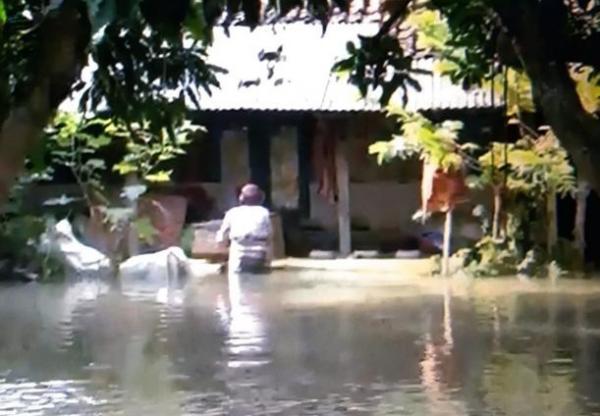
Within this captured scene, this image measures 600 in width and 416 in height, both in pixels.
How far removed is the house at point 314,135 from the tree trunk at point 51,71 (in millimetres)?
13858

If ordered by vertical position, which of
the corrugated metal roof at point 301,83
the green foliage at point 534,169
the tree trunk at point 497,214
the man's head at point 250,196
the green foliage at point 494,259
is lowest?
the green foliage at point 494,259

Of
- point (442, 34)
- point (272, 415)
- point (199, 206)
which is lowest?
point (272, 415)

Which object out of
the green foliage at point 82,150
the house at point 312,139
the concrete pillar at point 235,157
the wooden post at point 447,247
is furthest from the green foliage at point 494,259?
the concrete pillar at point 235,157

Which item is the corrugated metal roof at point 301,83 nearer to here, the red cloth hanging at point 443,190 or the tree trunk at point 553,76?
the red cloth hanging at point 443,190

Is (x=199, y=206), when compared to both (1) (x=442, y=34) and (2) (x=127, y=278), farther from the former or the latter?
(1) (x=442, y=34)

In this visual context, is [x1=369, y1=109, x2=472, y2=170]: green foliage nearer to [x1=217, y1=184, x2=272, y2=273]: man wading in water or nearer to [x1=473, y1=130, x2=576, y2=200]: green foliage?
[x1=473, y1=130, x2=576, y2=200]: green foliage

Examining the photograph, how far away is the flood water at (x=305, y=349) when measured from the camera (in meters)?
7.46

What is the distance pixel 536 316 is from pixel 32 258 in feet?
20.7

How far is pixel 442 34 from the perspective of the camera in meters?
13.4

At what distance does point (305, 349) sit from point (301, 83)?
26.6ft

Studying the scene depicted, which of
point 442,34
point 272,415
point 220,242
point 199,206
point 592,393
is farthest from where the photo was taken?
point 199,206

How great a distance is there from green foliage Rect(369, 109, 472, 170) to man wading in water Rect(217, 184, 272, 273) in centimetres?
153

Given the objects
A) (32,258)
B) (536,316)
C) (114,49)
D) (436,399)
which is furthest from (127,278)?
(114,49)

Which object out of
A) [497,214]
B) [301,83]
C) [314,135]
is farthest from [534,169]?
[314,135]
